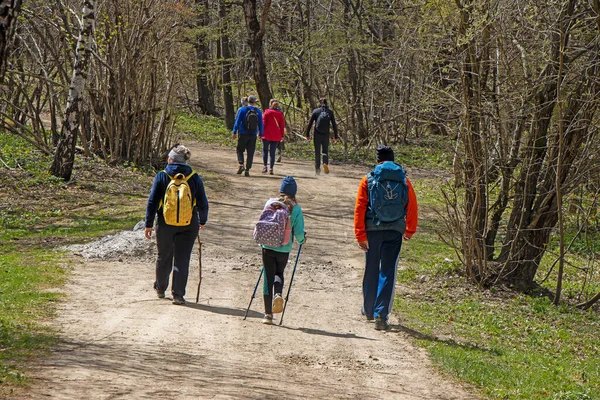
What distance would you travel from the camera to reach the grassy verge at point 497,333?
7441 mm

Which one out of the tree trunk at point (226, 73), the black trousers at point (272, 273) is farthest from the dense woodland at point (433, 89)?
the black trousers at point (272, 273)

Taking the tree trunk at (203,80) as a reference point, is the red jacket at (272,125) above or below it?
below

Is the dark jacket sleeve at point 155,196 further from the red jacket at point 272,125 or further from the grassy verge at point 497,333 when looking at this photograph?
the red jacket at point 272,125

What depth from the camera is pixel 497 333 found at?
989 centimetres

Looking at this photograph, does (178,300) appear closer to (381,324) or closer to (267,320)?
(267,320)

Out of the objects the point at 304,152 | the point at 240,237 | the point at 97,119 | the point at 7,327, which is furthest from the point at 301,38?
the point at 7,327

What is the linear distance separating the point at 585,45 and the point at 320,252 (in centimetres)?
516

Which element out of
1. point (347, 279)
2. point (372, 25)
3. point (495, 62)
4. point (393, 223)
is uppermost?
point (372, 25)

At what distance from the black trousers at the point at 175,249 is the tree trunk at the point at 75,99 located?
869 cm

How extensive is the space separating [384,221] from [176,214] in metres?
2.32

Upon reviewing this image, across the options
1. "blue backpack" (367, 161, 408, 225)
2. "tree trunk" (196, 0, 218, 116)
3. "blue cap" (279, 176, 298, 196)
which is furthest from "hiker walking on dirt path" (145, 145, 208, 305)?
"tree trunk" (196, 0, 218, 116)

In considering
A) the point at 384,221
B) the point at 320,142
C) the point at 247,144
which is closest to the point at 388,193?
the point at 384,221

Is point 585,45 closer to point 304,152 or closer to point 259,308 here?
point 259,308

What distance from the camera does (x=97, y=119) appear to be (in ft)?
63.7
